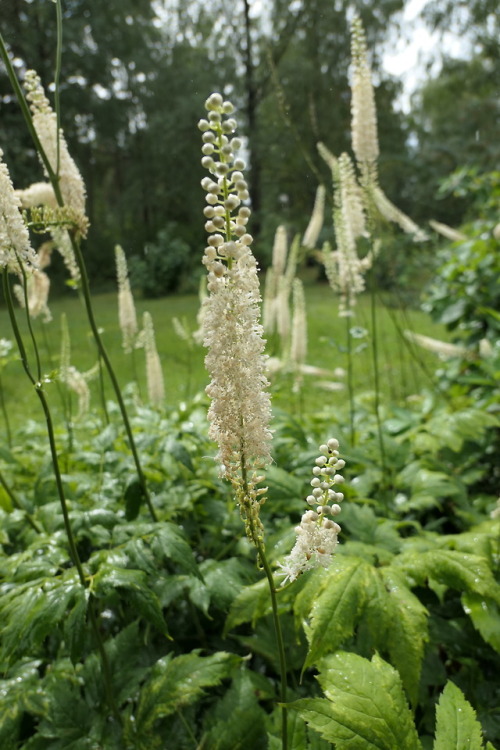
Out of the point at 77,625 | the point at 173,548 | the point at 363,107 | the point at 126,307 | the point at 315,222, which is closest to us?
the point at 77,625

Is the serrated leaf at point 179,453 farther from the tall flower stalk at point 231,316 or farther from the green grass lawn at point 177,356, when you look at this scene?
the green grass lawn at point 177,356

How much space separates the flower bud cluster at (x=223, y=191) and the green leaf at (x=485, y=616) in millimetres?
1102

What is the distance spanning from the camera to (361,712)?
96 cm

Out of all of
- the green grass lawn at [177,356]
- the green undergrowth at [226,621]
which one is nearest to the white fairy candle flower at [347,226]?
the green undergrowth at [226,621]

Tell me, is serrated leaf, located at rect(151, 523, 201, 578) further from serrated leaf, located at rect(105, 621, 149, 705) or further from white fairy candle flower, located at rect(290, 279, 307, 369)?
white fairy candle flower, located at rect(290, 279, 307, 369)

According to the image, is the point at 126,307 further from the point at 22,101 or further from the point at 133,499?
the point at 22,101

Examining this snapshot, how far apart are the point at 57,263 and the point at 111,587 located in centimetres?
652

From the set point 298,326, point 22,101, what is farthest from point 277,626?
point 298,326

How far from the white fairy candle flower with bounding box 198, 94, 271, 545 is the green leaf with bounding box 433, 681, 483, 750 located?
57cm

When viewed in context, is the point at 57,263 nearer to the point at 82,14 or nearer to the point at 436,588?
the point at 82,14

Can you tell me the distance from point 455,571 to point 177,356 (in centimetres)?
569

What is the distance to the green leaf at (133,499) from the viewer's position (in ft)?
5.21

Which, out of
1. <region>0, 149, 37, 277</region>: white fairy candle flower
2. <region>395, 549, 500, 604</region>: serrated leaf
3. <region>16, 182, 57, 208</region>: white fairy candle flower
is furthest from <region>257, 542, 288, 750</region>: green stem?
<region>16, 182, 57, 208</region>: white fairy candle flower

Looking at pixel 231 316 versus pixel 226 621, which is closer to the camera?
pixel 231 316
